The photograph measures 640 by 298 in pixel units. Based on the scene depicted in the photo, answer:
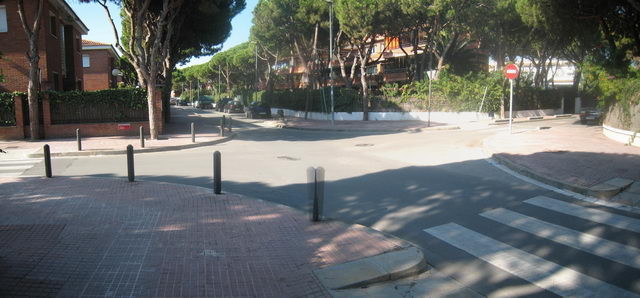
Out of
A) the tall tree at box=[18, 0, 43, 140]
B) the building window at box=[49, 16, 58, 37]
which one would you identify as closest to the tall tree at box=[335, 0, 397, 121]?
the building window at box=[49, 16, 58, 37]

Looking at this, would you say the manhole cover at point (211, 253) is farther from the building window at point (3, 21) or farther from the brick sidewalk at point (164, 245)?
the building window at point (3, 21)

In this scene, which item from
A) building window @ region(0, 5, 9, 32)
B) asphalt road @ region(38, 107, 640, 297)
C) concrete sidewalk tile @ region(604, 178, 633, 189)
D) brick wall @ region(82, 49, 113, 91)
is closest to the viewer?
asphalt road @ region(38, 107, 640, 297)

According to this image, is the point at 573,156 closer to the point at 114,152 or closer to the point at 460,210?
the point at 460,210

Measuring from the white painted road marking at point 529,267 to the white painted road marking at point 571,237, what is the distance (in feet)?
2.44

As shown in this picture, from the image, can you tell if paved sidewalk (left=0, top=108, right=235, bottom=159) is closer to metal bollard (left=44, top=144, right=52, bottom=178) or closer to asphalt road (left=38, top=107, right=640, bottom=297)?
asphalt road (left=38, top=107, right=640, bottom=297)

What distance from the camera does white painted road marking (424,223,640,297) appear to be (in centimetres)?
466

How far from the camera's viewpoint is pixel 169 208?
7633 mm

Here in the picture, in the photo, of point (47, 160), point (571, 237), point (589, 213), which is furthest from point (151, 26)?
point (571, 237)

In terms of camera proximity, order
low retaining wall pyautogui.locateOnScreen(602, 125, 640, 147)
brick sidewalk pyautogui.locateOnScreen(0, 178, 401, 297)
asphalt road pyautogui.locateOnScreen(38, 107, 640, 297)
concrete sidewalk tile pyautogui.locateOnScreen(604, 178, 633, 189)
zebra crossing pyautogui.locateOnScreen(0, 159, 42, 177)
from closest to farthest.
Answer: brick sidewalk pyautogui.locateOnScreen(0, 178, 401, 297), asphalt road pyautogui.locateOnScreen(38, 107, 640, 297), concrete sidewalk tile pyautogui.locateOnScreen(604, 178, 633, 189), zebra crossing pyautogui.locateOnScreen(0, 159, 42, 177), low retaining wall pyautogui.locateOnScreen(602, 125, 640, 147)

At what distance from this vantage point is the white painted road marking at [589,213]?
6789 mm

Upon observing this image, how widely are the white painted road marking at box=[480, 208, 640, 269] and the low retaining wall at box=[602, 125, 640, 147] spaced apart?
995 centimetres

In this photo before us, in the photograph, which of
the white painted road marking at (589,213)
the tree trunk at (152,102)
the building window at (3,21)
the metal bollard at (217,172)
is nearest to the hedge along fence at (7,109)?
the building window at (3,21)

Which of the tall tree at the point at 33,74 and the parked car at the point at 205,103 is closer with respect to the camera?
the tall tree at the point at 33,74

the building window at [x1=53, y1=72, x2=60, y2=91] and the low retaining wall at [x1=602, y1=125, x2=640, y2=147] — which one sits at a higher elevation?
A: the building window at [x1=53, y1=72, x2=60, y2=91]
